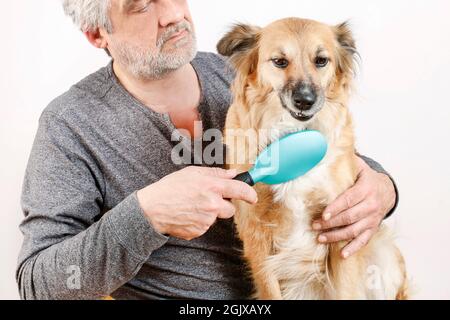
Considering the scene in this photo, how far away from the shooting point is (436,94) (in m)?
1.01

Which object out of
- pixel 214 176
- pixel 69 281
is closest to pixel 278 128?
pixel 214 176

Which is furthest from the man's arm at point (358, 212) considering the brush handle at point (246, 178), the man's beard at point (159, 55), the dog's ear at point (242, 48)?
the man's beard at point (159, 55)

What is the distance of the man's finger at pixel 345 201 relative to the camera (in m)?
0.95

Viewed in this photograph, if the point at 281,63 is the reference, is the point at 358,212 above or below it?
below

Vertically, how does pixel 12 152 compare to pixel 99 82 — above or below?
below

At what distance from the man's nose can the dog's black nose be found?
0.85 feet

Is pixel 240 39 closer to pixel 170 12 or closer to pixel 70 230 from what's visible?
pixel 170 12

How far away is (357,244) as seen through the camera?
99 cm

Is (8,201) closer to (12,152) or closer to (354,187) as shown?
(12,152)

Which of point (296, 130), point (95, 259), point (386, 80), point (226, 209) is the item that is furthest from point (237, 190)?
point (386, 80)

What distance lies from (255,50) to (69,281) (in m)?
0.53

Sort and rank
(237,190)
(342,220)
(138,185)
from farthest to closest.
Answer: (138,185)
(342,220)
(237,190)

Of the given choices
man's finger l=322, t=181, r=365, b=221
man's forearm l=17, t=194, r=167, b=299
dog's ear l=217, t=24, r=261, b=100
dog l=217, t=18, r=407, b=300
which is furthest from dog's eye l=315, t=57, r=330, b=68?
man's forearm l=17, t=194, r=167, b=299

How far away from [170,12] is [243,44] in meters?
0.15
